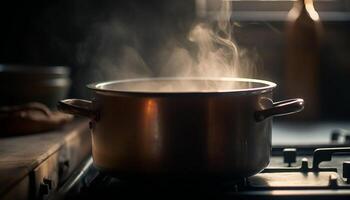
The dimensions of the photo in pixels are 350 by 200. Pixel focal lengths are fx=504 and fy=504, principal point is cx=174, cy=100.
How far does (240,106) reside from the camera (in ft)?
2.38

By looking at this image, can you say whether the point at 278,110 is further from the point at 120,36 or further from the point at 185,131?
the point at 120,36

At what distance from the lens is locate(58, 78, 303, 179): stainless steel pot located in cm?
71

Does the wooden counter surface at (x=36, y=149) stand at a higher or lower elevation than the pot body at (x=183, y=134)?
lower

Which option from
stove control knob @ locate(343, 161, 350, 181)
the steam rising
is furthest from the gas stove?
the steam rising

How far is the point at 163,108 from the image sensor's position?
0.71 m

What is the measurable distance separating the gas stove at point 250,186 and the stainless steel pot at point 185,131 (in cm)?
3

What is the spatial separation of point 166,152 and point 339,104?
103cm

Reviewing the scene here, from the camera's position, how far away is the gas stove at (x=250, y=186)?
0.73m

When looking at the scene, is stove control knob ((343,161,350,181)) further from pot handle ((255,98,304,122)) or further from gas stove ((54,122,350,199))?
pot handle ((255,98,304,122))

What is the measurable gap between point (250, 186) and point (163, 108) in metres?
0.19

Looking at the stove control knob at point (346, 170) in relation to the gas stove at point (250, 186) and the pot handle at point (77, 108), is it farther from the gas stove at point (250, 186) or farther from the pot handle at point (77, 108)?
the pot handle at point (77, 108)

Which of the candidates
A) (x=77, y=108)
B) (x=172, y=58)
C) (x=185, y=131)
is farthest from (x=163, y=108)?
(x=172, y=58)

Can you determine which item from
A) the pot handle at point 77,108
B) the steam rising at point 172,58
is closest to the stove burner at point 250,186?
the pot handle at point 77,108

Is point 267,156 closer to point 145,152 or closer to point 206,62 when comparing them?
A: point 145,152
